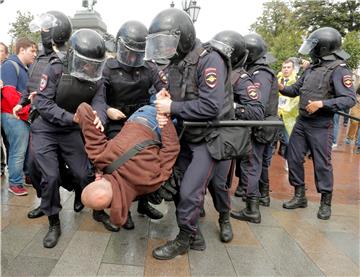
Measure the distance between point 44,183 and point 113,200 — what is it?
1.07 m

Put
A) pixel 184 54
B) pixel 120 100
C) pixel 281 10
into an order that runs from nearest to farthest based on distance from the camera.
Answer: pixel 184 54 → pixel 120 100 → pixel 281 10

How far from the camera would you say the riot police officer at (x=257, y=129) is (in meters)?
3.95

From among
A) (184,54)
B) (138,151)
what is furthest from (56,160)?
(184,54)

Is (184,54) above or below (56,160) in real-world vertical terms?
above

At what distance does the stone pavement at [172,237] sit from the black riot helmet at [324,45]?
1.91m

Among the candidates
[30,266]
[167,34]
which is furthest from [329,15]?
[30,266]

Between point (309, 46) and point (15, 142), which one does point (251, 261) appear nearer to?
point (309, 46)

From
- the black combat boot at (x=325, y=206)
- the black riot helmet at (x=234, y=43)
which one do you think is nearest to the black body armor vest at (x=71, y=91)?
the black riot helmet at (x=234, y=43)

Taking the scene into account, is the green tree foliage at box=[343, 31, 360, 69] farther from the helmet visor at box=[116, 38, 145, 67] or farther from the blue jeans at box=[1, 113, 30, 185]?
the blue jeans at box=[1, 113, 30, 185]

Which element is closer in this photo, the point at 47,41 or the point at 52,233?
the point at 52,233

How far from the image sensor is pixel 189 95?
116 inches

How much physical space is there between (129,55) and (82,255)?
5.90 feet

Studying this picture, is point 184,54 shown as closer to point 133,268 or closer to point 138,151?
point 138,151

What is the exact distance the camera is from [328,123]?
4160 mm
